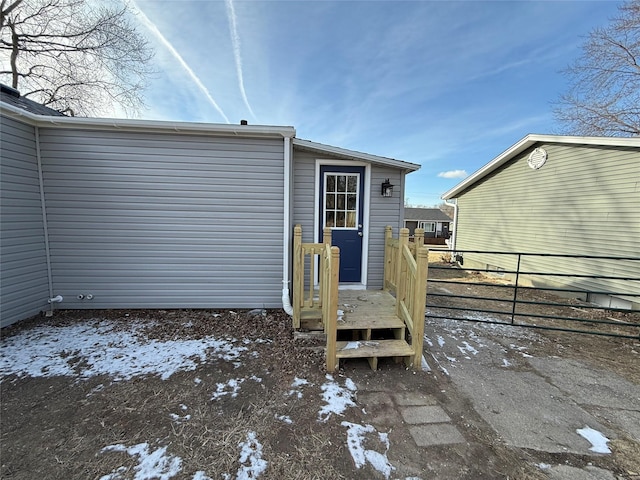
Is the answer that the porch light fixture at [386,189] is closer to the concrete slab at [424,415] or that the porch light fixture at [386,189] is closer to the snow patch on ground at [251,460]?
the concrete slab at [424,415]

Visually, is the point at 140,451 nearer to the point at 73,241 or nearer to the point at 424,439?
the point at 424,439

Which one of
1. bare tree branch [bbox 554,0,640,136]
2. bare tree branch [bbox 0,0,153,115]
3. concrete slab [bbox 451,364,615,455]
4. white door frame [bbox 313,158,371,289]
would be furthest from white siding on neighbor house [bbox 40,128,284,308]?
bare tree branch [bbox 554,0,640,136]

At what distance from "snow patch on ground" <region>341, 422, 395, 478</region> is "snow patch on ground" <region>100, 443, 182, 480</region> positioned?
1093 millimetres

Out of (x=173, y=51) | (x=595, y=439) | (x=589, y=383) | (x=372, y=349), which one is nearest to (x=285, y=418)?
(x=372, y=349)

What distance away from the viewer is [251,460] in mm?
1626

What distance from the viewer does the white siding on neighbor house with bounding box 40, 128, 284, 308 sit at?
12.7ft

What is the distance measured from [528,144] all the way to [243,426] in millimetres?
9266

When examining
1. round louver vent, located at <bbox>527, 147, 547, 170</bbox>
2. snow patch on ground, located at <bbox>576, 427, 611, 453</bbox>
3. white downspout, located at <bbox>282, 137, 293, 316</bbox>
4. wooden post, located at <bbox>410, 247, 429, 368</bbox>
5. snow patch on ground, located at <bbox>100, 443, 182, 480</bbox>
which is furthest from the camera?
round louver vent, located at <bbox>527, 147, 547, 170</bbox>

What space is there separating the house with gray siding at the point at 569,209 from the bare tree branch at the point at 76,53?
12117mm

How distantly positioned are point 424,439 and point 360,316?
1.50 m

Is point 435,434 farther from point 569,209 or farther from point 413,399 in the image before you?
point 569,209

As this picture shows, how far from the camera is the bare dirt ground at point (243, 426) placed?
1.57m

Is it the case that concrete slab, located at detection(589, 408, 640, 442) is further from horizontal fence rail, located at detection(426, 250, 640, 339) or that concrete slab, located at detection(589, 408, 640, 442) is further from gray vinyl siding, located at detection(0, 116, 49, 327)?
gray vinyl siding, located at detection(0, 116, 49, 327)

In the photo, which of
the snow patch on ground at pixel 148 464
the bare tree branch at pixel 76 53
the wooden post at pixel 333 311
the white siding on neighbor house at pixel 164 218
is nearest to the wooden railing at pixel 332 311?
the wooden post at pixel 333 311
